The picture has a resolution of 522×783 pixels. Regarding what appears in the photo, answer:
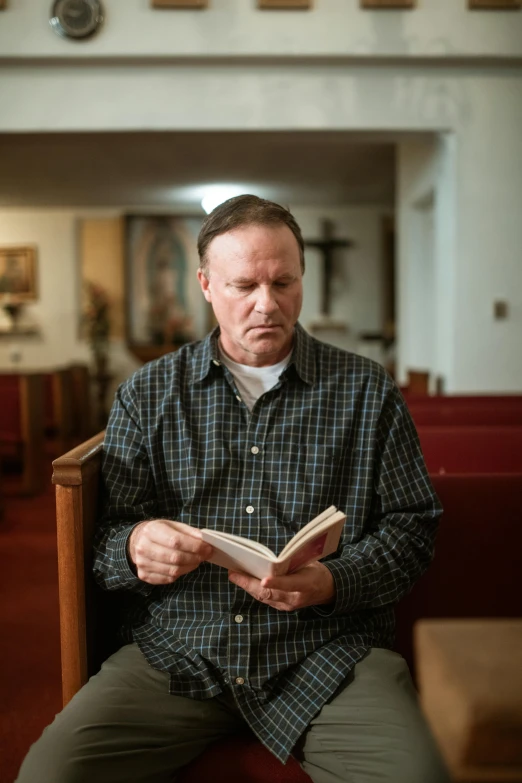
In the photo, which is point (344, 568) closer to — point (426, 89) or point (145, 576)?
point (145, 576)

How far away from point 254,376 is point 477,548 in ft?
2.07

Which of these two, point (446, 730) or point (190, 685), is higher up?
point (446, 730)

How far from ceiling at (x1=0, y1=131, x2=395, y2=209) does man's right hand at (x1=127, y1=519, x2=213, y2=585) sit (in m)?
3.93

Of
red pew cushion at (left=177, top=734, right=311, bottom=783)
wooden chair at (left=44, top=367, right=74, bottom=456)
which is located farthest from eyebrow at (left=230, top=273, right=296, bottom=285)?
wooden chair at (left=44, top=367, right=74, bottom=456)

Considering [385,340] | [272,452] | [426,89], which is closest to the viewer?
[272,452]

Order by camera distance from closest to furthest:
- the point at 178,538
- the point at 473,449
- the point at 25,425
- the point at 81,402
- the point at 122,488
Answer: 1. the point at 178,538
2. the point at 122,488
3. the point at 473,449
4. the point at 25,425
5. the point at 81,402

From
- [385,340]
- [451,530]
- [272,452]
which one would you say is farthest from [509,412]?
[385,340]

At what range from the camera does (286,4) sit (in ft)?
14.0

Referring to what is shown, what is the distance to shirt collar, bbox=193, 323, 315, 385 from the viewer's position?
163 cm

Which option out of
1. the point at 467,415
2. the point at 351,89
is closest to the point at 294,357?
the point at 467,415

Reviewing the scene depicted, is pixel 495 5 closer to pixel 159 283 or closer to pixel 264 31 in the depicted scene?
pixel 264 31

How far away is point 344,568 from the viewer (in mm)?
1414

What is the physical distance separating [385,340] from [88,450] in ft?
28.3

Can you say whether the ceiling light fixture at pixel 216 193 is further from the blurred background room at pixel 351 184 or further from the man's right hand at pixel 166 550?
the man's right hand at pixel 166 550
